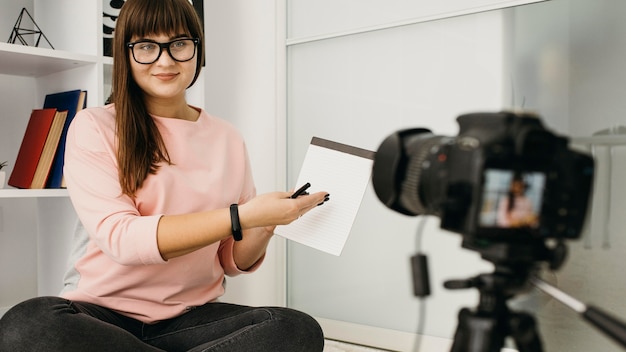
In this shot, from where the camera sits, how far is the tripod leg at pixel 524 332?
0.63 m

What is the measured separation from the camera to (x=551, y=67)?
1773 mm

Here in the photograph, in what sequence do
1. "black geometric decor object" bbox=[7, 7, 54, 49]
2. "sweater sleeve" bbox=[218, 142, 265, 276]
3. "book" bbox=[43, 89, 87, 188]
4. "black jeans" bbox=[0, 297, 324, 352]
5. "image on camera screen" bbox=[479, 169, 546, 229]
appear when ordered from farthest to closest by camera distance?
"black geometric decor object" bbox=[7, 7, 54, 49] → "book" bbox=[43, 89, 87, 188] → "sweater sleeve" bbox=[218, 142, 265, 276] → "black jeans" bbox=[0, 297, 324, 352] → "image on camera screen" bbox=[479, 169, 546, 229]

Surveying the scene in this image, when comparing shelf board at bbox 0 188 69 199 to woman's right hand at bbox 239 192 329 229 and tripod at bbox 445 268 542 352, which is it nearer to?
woman's right hand at bbox 239 192 329 229

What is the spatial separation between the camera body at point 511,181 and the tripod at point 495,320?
5 cm

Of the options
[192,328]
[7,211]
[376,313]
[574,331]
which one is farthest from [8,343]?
[574,331]

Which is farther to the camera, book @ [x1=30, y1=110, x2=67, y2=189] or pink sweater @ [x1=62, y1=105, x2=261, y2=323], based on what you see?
book @ [x1=30, y1=110, x2=67, y2=189]

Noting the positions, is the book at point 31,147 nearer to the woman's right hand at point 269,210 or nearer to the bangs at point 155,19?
the bangs at point 155,19

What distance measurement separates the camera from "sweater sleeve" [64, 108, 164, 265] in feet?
4.11

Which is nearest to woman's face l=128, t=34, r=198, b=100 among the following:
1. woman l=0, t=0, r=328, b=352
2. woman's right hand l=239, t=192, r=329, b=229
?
woman l=0, t=0, r=328, b=352

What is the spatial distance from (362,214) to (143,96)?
3.20ft

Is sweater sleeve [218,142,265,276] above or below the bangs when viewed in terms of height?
below

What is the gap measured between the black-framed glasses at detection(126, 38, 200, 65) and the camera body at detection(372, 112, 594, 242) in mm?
937

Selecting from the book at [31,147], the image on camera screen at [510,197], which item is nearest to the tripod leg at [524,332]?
the image on camera screen at [510,197]

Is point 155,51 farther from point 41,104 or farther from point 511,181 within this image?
point 511,181
